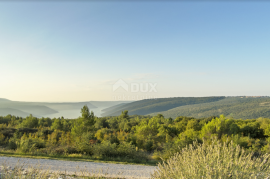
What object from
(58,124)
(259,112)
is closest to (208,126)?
(58,124)

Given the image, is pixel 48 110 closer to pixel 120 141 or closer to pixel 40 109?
pixel 40 109

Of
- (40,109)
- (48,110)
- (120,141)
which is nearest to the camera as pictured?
(120,141)

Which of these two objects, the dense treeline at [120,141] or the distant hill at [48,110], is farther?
the distant hill at [48,110]

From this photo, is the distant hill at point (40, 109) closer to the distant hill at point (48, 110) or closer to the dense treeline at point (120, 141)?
the distant hill at point (48, 110)

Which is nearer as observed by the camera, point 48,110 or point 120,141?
point 120,141

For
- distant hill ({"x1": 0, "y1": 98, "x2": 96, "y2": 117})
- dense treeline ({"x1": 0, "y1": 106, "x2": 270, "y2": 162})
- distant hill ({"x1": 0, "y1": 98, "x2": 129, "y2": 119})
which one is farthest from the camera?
distant hill ({"x1": 0, "y1": 98, "x2": 96, "y2": 117})

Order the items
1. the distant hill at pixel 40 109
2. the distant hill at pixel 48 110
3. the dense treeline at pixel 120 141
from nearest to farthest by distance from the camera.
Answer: the dense treeline at pixel 120 141
the distant hill at pixel 48 110
the distant hill at pixel 40 109

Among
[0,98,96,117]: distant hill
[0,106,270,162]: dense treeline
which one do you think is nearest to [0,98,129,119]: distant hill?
[0,98,96,117]: distant hill

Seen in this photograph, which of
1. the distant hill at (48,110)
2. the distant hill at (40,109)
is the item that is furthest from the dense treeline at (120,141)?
the distant hill at (40,109)

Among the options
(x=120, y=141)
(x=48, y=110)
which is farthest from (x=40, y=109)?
(x=120, y=141)

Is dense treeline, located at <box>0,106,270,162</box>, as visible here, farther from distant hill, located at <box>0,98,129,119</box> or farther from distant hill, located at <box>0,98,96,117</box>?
distant hill, located at <box>0,98,96,117</box>

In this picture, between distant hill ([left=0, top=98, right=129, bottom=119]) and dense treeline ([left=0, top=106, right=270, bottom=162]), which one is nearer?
dense treeline ([left=0, top=106, right=270, bottom=162])

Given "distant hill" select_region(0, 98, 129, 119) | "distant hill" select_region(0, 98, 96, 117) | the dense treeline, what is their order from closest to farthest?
the dense treeline, "distant hill" select_region(0, 98, 129, 119), "distant hill" select_region(0, 98, 96, 117)

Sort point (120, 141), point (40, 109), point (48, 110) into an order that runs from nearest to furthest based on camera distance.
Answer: point (120, 141) < point (48, 110) < point (40, 109)
